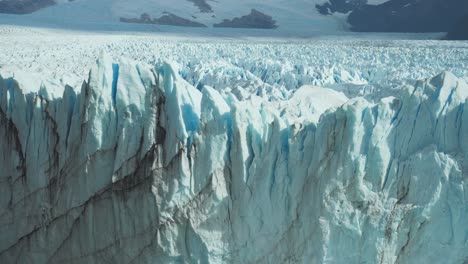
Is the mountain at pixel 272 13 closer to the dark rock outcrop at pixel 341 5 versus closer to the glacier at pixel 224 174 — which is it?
the dark rock outcrop at pixel 341 5

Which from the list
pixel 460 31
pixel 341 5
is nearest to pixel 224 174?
pixel 460 31

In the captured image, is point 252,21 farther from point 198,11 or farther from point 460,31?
point 460,31

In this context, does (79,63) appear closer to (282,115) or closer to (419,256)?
(282,115)

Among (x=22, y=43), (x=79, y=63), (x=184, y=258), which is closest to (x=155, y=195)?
(x=184, y=258)

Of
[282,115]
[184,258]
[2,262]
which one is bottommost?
[2,262]

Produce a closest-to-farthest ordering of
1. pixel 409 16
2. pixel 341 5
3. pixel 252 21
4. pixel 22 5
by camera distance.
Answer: pixel 409 16 < pixel 252 21 < pixel 22 5 < pixel 341 5

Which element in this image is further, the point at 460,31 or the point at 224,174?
the point at 460,31

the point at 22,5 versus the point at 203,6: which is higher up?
the point at 203,6

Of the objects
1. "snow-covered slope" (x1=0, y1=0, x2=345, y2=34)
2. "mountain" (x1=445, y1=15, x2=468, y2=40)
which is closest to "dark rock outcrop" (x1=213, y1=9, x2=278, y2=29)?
"snow-covered slope" (x1=0, y1=0, x2=345, y2=34)
